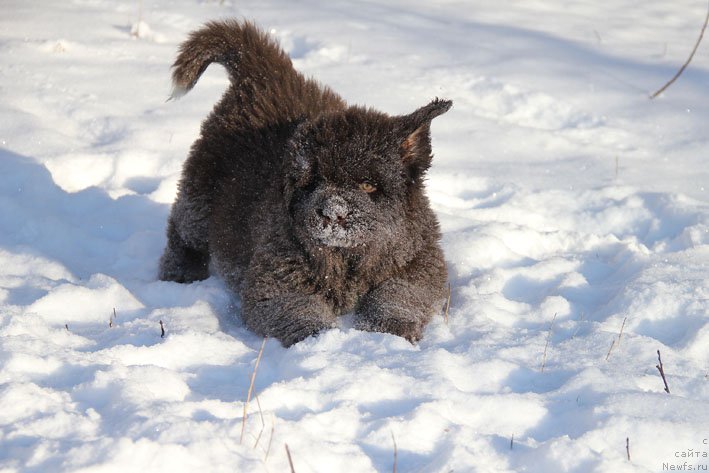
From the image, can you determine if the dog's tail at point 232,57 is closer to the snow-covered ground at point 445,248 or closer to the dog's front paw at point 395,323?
the snow-covered ground at point 445,248

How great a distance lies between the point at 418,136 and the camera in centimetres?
398

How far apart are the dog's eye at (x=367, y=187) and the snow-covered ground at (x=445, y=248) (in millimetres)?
653

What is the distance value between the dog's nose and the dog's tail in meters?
1.57

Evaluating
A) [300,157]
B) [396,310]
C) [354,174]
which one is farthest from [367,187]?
[396,310]

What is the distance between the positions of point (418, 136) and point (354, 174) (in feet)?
1.43

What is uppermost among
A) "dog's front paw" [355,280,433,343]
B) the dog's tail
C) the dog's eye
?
the dog's tail

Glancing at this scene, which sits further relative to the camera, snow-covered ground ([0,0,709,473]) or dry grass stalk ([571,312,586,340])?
dry grass stalk ([571,312,586,340])

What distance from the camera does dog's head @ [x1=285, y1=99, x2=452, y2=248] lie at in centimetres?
371

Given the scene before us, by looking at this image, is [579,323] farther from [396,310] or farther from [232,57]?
[232,57]

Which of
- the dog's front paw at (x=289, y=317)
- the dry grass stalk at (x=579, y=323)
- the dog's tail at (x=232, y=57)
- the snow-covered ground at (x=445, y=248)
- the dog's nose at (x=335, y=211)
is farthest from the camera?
the dog's tail at (x=232, y=57)

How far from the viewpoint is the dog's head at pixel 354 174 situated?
12.2 ft

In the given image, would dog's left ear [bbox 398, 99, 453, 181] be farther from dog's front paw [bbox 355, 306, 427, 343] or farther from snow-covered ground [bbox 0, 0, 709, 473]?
snow-covered ground [bbox 0, 0, 709, 473]

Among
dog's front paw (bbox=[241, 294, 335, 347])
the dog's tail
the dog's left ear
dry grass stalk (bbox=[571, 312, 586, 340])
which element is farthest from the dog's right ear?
dry grass stalk (bbox=[571, 312, 586, 340])

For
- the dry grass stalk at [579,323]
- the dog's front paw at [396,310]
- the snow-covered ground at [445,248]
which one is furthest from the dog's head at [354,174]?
the dry grass stalk at [579,323]
